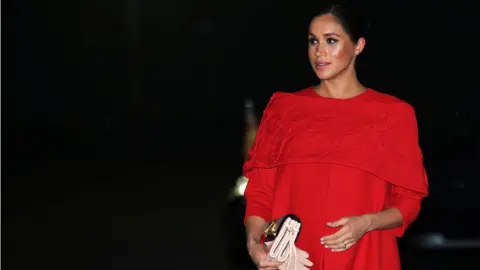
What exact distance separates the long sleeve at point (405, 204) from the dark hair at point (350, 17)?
0.51m

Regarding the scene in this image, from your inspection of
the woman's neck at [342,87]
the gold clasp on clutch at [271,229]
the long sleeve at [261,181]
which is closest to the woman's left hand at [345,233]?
the gold clasp on clutch at [271,229]

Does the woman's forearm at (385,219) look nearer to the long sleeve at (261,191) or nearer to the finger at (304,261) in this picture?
the finger at (304,261)

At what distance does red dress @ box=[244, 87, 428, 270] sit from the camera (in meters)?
2.38

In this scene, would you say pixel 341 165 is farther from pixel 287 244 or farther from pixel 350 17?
pixel 350 17

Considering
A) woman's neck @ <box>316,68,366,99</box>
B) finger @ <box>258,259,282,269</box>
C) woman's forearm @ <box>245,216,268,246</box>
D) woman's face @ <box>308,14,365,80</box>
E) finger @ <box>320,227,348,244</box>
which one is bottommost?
finger @ <box>258,259,282,269</box>


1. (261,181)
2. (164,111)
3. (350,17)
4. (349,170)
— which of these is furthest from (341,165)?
(164,111)

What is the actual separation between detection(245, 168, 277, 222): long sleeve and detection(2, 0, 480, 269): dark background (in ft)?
2.12

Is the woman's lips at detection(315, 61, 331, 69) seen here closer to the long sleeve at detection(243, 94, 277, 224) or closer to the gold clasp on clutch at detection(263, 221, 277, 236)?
the long sleeve at detection(243, 94, 277, 224)

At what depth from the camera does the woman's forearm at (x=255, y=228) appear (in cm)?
245

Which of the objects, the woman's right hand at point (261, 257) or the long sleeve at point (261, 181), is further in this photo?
the long sleeve at point (261, 181)

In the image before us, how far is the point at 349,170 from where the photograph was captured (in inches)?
93.7

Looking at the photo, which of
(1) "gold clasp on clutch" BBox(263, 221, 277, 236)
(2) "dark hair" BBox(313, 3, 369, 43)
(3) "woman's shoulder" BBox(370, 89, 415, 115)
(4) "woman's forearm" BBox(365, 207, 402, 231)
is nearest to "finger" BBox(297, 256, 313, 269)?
(1) "gold clasp on clutch" BBox(263, 221, 277, 236)

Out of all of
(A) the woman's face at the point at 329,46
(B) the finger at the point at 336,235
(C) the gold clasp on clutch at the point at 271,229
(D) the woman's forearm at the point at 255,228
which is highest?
(A) the woman's face at the point at 329,46

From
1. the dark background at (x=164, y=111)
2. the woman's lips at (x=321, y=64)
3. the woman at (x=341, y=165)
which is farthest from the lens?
the dark background at (x=164, y=111)
